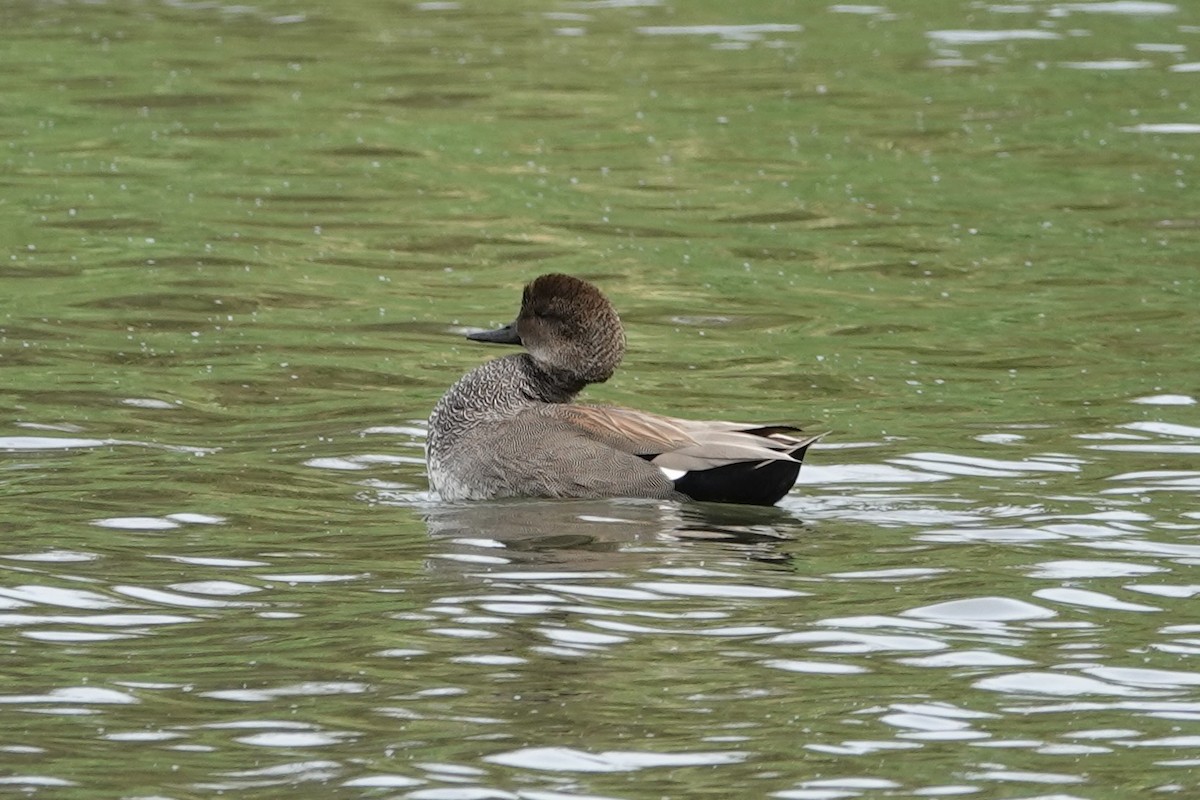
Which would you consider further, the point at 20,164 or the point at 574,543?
the point at 20,164

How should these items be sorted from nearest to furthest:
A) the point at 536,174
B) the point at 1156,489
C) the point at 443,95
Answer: the point at 1156,489 → the point at 536,174 → the point at 443,95

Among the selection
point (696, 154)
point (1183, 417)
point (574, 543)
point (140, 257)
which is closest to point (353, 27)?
point (696, 154)

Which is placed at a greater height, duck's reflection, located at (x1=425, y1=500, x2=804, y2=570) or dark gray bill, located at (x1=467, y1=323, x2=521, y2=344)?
dark gray bill, located at (x1=467, y1=323, x2=521, y2=344)

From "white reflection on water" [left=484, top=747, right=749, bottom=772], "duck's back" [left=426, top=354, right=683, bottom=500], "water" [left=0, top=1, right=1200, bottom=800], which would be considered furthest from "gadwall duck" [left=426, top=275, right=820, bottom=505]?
"white reflection on water" [left=484, top=747, right=749, bottom=772]

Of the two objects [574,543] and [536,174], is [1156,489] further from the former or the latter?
[536,174]

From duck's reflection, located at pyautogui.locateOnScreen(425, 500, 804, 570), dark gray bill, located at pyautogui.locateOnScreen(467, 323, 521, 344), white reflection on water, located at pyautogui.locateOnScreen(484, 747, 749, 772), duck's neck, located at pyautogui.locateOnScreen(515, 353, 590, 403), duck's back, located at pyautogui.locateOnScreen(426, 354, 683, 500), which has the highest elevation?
dark gray bill, located at pyautogui.locateOnScreen(467, 323, 521, 344)

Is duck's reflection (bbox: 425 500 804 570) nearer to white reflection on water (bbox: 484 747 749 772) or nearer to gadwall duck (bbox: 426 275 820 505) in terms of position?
gadwall duck (bbox: 426 275 820 505)

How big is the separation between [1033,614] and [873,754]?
5.09 ft

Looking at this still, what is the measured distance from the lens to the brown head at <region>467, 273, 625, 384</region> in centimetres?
955

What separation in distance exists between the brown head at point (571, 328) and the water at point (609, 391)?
821 mm

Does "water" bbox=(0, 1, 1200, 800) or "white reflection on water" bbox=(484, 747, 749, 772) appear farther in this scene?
"water" bbox=(0, 1, 1200, 800)

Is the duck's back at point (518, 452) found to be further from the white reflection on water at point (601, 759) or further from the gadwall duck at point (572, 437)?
the white reflection on water at point (601, 759)

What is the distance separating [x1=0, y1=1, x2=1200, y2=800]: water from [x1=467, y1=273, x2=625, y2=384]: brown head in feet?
2.69

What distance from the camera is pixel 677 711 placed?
635 cm
